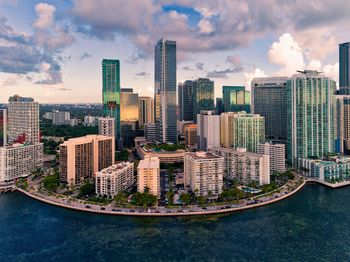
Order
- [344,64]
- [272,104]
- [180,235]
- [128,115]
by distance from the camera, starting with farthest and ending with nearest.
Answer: [344,64] < [128,115] < [272,104] < [180,235]

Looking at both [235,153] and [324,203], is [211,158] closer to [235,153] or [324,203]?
[235,153]

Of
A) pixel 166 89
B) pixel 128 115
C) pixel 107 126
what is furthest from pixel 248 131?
pixel 128 115

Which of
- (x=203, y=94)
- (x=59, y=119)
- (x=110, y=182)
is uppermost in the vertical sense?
(x=203, y=94)

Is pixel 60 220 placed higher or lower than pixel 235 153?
lower

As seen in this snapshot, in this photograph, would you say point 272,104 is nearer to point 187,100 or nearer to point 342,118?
point 342,118

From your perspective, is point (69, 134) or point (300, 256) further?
point (69, 134)

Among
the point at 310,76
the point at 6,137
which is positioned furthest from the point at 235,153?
the point at 6,137

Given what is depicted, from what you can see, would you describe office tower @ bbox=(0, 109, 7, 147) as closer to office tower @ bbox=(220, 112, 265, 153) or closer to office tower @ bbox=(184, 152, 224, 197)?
office tower @ bbox=(184, 152, 224, 197)
